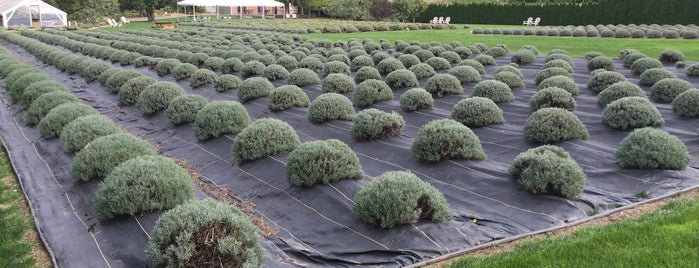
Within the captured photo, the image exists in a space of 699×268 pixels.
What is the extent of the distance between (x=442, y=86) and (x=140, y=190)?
7544 mm

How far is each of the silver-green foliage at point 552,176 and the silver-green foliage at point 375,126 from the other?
8.50ft

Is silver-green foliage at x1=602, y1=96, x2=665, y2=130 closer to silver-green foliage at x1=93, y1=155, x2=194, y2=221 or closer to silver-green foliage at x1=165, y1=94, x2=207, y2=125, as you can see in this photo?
silver-green foliage at x1=93, y1=155, x2=194, y2=221

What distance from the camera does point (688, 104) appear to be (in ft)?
28.7

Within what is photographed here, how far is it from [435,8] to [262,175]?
47.7m

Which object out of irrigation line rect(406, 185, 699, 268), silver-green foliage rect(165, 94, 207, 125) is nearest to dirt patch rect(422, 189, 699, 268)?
irrigation line rect(406, 185, 699, 268)

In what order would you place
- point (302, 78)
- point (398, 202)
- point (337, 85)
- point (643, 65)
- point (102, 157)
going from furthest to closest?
point (643, 65)
point (302, 78)
point (337, 85)
point (102, 157)
point (398, 202)

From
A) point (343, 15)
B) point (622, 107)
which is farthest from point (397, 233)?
point (343, 15)

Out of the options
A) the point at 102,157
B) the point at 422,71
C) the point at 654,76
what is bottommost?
the point at 102,157

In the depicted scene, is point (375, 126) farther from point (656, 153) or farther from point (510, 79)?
point (510, 79)

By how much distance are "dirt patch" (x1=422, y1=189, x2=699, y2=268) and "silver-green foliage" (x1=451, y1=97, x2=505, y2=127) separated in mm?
3226

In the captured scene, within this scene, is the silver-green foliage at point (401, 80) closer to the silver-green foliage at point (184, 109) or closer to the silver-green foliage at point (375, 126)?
the silver-green foliage at point (375, 126)

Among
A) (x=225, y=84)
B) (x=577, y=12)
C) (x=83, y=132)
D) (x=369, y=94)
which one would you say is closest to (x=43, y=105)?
(x=83, y=132)

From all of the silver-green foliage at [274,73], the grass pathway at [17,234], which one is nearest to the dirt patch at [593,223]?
the grass pathway at [17,234]

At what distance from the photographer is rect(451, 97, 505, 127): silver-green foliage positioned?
8.63 meters
